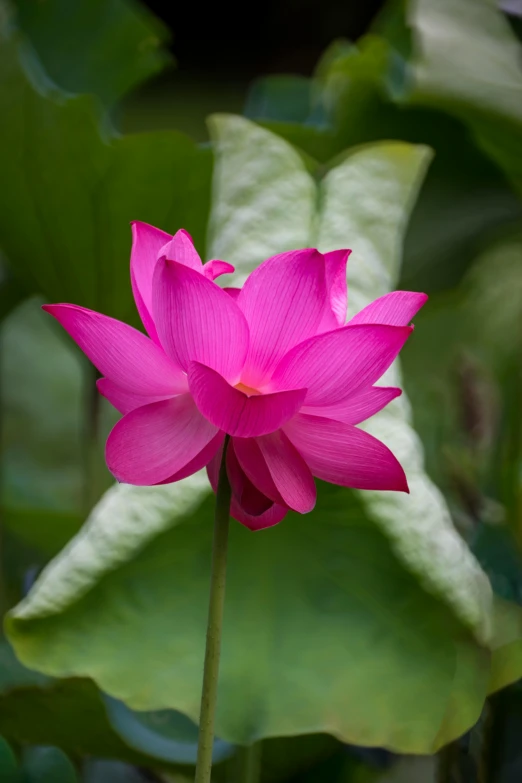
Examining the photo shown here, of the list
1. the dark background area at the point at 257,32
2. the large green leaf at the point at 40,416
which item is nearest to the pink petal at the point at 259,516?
the large green leaf at the point at 40,416

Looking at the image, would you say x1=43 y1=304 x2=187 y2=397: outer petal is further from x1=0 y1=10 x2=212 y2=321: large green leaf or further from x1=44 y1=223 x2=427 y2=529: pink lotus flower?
x1=0 y1=10 x2=212 y2=321: large green leaf

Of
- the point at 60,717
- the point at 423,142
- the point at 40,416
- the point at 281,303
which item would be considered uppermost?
the point at 281,303

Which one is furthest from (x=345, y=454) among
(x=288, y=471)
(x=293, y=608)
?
(x=293, y=608)

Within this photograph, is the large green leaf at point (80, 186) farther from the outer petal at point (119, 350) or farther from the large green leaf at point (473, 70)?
the outer petal at point (119, 350)

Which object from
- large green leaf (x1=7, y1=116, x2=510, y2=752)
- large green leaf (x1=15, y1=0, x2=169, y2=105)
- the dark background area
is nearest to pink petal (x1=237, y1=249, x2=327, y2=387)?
large green leaf (x1=7, y1=116, x2=510, y2=752)

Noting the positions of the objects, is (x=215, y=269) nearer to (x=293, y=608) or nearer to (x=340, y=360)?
(x=340, y=360)

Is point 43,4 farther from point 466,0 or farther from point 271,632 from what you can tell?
point 271,632

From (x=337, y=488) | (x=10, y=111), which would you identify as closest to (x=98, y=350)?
(x=337, y=488)
